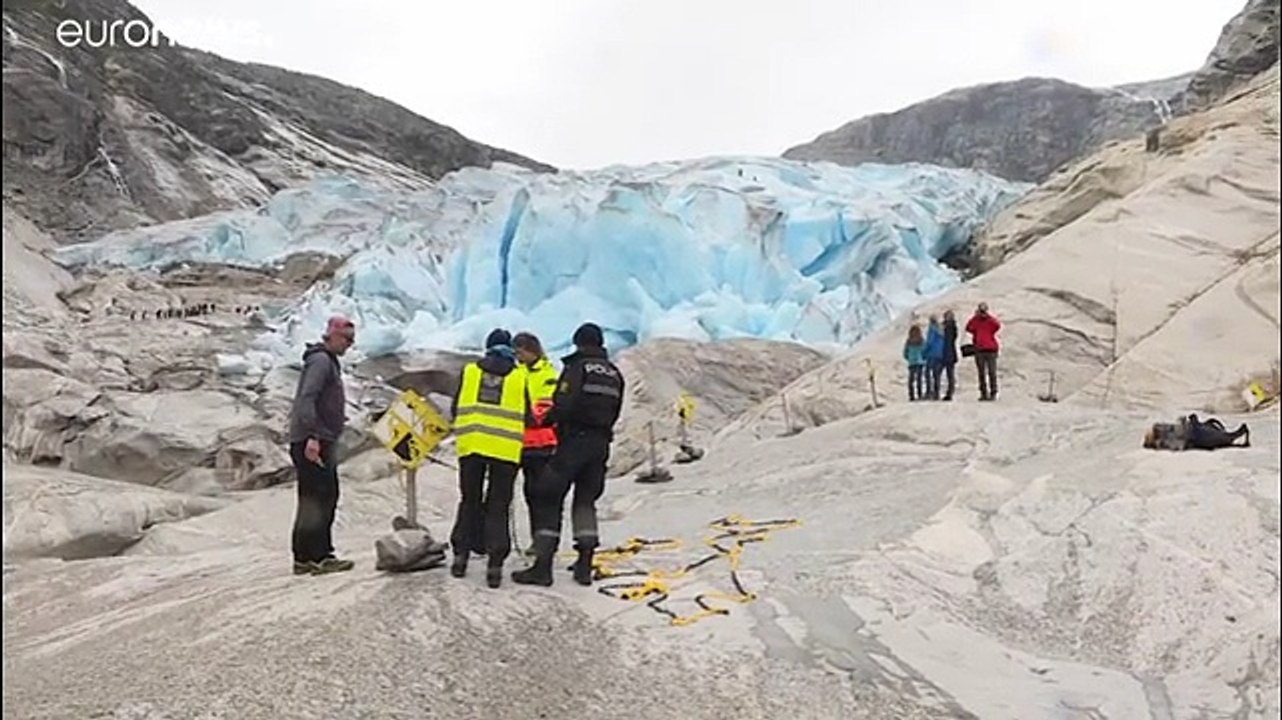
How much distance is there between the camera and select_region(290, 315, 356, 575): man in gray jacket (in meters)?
5.89

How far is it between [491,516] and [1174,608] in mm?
3061

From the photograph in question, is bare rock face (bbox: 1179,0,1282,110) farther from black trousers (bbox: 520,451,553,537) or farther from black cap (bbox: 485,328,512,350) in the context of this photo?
black cap (bbox: 485,328,512,350)

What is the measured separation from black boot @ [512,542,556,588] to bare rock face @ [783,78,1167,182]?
5581 centimetres

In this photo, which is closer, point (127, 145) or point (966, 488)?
point (966, 488)

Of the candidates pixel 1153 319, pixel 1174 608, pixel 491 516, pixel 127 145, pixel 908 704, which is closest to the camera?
pixel 908 704

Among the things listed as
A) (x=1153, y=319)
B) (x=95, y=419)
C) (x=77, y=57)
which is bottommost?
(x=95, y=419)

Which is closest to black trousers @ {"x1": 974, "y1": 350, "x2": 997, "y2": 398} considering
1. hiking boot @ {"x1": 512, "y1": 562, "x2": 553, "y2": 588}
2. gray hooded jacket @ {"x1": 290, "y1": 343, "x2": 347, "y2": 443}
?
hiking boot @ {"x1": 512, "y1": 562, "x2": 553, "y2": 588}

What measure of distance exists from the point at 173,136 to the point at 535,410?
39.1 m

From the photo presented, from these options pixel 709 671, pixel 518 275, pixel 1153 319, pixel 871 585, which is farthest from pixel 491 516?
pixel 518 275

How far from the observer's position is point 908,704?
4543mm

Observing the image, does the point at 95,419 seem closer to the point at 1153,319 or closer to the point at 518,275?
the point at 518,275

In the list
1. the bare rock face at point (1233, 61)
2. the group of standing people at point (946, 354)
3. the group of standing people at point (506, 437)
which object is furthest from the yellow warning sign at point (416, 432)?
the bare rock face at point (1233, 61)

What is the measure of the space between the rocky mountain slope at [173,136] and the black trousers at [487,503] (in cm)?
1861

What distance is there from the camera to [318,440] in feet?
19.5
